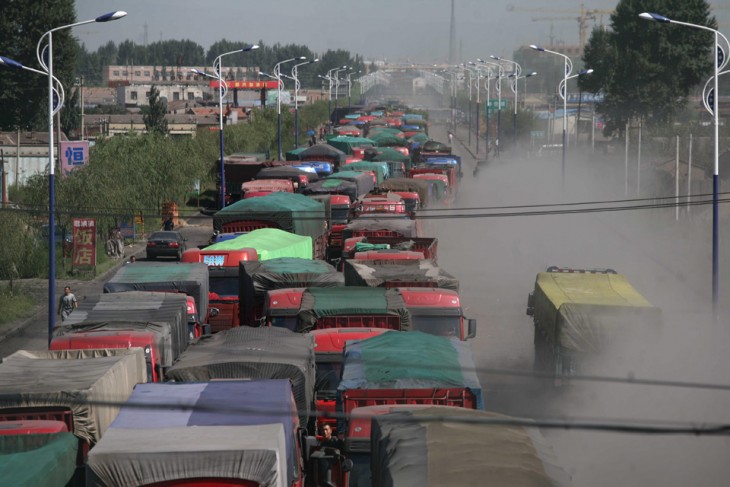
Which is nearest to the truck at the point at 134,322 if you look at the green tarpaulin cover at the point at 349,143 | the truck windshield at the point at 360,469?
the truck windshield at the point at 360,469

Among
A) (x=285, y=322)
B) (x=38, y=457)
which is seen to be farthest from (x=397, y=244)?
(x=38, y=457)

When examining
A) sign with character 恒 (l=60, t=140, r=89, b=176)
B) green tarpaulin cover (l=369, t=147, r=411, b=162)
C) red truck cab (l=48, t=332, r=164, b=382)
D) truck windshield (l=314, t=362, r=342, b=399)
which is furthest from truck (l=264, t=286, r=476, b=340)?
green tarpaulin cover (l=369, t=147, r=411, b=162)

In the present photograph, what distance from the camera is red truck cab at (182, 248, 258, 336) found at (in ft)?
75.8

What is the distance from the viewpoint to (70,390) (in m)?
11.7

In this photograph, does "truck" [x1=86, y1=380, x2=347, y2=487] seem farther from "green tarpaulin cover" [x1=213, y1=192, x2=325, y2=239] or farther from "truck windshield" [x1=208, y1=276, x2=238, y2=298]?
"green tarpaulin cover" [x1=213, y1=192, x2=325, y2=239]

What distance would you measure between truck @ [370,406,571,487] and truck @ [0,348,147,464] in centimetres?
292

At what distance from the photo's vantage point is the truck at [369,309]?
17.5 m

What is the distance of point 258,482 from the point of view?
29.3ft

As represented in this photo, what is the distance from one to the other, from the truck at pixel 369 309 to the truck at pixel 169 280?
2566 millimetres

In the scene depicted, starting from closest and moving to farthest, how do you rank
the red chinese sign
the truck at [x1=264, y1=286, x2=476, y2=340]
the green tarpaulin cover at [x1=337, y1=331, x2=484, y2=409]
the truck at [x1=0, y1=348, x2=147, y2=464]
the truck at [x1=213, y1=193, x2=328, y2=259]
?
the truck at [x1=0, y1=348, x2=147, y2=464], the green tarpaulin cover at [x1=337, y1=331, x2=484, y2=409], the truck at [x1=264, y1=286, x2=476, y2=340], the truck at [x1=213, y1=193, x2=328, y2=259], the red chinese sign

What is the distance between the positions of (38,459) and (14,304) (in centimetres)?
2083

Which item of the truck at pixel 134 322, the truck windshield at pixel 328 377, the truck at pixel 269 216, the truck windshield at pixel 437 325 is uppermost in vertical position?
the truck at pixel 269 216

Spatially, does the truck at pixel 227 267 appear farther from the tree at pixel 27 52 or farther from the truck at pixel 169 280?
the tree at pixel 27 52

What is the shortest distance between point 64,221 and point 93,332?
71.8 feet
